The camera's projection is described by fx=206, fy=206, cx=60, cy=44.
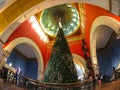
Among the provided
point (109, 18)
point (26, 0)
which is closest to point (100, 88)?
point (109, 18)

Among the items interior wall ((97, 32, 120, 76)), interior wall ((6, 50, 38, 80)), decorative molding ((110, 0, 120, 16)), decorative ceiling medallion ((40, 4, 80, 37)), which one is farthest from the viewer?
interior wall ((6, 50, 38, 80))

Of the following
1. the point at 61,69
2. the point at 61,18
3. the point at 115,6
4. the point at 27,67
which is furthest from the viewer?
the point at 27,67

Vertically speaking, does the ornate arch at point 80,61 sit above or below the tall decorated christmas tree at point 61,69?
above

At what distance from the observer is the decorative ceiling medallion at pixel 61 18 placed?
12583 mm

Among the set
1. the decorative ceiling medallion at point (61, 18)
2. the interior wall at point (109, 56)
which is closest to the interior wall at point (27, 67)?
the decorative ceiling medallion at point (61, 18)

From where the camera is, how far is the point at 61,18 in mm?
13281

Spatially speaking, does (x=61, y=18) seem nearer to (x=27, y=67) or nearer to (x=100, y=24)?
(x=27, y=67)

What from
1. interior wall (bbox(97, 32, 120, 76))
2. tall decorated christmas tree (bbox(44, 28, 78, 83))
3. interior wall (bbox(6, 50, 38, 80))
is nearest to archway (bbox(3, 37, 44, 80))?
interior wall (bbox(6, 50, 38, 80))

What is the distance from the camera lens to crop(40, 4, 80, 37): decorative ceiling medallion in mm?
12583

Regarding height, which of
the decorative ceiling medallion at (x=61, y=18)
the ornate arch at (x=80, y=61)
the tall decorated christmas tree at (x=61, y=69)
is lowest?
the tall decorated christmas tree at (x=61, y=69)

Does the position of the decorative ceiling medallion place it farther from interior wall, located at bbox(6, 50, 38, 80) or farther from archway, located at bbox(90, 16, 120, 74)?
archway, located at bbox(90, 16, 120, 74)

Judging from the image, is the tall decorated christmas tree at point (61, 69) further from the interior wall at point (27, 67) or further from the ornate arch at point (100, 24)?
the interior wall at point (27, 67)

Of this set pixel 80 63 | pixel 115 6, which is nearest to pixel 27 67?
pixel 80 63

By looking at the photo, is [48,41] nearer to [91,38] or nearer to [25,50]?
[25,50]
